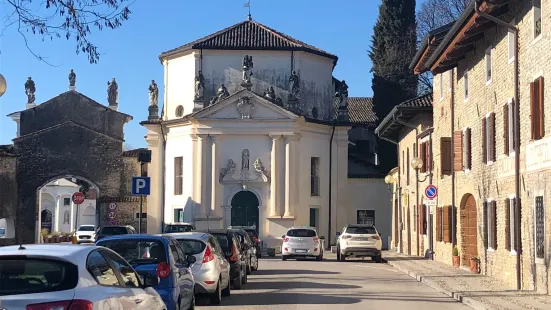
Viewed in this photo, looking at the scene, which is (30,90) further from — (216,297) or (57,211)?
(216,297)

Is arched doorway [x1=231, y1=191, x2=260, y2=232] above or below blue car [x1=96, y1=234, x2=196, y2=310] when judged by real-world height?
above

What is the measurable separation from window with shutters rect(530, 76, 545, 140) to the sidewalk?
3670mm

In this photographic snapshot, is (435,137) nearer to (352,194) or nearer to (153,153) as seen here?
(352,194)

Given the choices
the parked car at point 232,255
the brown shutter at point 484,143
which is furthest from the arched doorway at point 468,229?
the parked car at point 232,255

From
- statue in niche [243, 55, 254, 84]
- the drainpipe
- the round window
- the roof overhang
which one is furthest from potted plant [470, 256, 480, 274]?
the round window

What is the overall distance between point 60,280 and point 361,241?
2919cm

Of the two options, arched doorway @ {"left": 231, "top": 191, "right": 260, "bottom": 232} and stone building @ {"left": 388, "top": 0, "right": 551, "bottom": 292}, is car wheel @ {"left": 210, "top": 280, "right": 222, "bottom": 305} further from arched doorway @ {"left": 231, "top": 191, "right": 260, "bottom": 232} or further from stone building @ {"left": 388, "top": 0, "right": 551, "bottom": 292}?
arched doorway @ {"left": 231, "top": 191, "right": 260, "bottom": 232}

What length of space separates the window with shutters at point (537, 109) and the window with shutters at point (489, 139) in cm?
453

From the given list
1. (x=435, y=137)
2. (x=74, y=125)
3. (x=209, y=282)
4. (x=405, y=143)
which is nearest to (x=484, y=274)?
(x=435, y=137)

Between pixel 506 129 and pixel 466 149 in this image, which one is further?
pixel 466 149

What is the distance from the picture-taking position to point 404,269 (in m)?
30.0

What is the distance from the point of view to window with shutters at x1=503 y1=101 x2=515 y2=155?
2167cm

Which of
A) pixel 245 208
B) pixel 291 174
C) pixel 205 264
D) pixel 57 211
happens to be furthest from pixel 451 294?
pixel 57 211

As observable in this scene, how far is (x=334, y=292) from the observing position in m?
20.8
